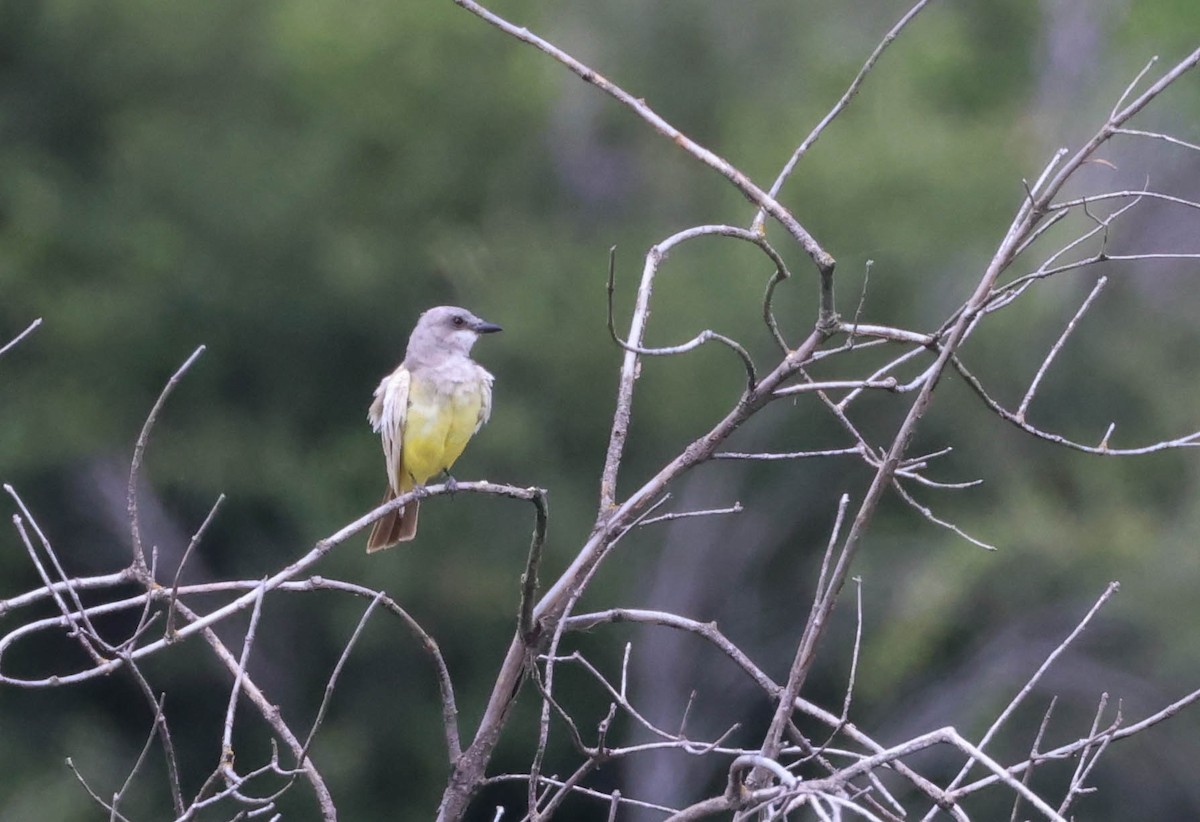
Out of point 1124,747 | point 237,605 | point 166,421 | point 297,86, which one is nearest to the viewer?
point 237,605

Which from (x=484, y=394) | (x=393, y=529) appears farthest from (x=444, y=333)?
(x=393, y=529)

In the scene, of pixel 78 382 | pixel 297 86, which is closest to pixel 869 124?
pixel 297 86

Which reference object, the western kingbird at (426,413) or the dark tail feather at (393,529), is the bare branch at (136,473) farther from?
the dark tail feather at (393,529)

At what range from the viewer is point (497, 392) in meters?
13.6

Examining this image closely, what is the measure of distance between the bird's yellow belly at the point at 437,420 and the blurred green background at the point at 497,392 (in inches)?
249

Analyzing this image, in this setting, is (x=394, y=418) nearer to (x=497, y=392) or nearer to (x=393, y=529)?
(x=393, y=529)

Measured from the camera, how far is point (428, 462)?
17.6 ft

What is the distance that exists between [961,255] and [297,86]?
5.63 meters

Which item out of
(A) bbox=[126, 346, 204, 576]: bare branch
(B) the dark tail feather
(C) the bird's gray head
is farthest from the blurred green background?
(A) bbox=[126, 346, 204, 576]: bare branch

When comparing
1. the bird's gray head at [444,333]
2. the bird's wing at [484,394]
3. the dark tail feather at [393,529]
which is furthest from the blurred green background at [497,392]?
the dark tail feather at [393,529]

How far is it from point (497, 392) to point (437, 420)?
8.37 m

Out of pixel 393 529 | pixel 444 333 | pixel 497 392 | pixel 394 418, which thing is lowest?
pixel 497 392

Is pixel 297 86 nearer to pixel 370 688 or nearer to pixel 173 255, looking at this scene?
pixel 173 255

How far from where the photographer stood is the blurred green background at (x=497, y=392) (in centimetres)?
1264
